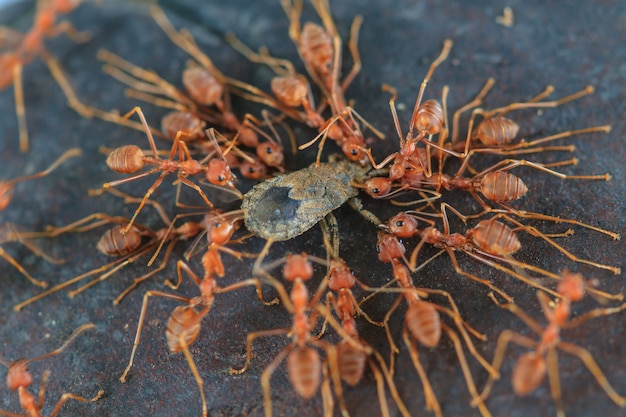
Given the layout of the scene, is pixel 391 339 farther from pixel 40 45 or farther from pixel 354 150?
pixel 40 45

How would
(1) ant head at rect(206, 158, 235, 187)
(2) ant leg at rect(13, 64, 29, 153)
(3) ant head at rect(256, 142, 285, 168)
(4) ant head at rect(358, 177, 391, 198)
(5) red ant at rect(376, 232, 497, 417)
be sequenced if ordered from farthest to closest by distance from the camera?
(2) ant leg at rect(13, 64, 29, 153) < (3) ant head at rect(256, 142, 285, 168) < (1) ant head at rect(206, 158, 235, 187) < (4) ant head at rect(358, 177, 391, 198) < (5) red ant at rect(376, 232, 497, 417)

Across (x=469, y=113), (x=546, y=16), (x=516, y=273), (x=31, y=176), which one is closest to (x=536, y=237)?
(x=516, y=273)

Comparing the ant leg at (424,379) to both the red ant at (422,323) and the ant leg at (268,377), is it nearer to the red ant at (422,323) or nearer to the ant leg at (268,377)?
the red ant at (422,323)

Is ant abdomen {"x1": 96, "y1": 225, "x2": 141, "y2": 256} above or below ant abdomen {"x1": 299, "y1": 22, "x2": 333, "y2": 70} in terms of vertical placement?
below

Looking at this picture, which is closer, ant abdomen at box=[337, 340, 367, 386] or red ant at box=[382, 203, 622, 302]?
ant abdomen at box=[337, 340, 367, 386]

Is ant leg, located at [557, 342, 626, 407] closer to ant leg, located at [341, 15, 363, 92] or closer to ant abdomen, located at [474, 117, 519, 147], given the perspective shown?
ant abdomen, located at [474, 117, 519, 147]

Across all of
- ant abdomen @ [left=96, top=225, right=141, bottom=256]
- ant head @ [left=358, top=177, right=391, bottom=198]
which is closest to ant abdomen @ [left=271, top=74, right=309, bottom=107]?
ant head @ [left=358, top=177, right=391, bottom=198]
